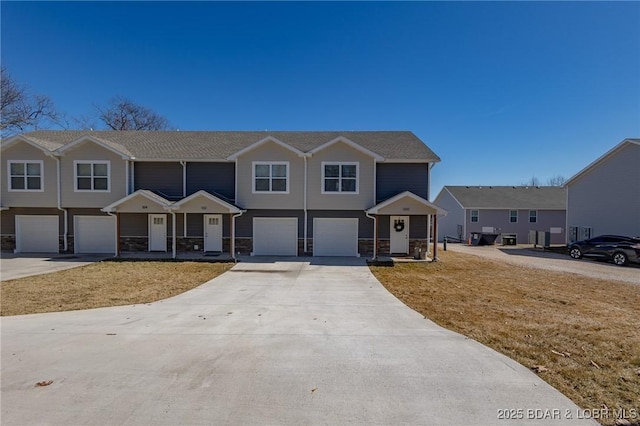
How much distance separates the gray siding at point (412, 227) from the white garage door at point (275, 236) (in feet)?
15.2

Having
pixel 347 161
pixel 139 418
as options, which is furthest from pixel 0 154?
pixel 139 418

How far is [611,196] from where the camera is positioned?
19203 mm

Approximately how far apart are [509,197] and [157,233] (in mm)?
32334

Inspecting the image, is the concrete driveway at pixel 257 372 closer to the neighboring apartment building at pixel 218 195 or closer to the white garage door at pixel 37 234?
the neighboring apartment building at pixel 218 195

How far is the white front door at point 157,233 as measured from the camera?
15992mm

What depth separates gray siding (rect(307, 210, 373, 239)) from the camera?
15516 mm

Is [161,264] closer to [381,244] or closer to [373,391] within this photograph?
[381,244]

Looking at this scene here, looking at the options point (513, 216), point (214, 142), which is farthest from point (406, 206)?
point (513, 216)

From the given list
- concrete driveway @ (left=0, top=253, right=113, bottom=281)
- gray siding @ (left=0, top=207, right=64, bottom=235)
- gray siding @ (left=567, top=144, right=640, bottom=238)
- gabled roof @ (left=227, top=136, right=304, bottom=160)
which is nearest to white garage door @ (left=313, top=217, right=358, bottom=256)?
gabled roof @ (left=227, top=136, right=304, bottom=160)

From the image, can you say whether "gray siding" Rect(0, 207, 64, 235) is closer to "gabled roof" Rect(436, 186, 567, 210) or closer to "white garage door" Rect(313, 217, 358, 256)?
"white garage door" Rect(313, 217, 358, 256)

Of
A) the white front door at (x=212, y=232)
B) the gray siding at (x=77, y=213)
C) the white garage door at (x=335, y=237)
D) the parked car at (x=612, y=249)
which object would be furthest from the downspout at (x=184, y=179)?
the parked car at (x=612, y=249)

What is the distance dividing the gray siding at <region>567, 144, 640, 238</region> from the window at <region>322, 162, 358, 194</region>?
1752cm

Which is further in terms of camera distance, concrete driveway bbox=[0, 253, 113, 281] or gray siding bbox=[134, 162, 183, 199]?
gray siding bbox=[134, 162, 183, 199]

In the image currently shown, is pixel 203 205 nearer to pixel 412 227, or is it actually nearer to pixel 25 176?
pixel 25 176
